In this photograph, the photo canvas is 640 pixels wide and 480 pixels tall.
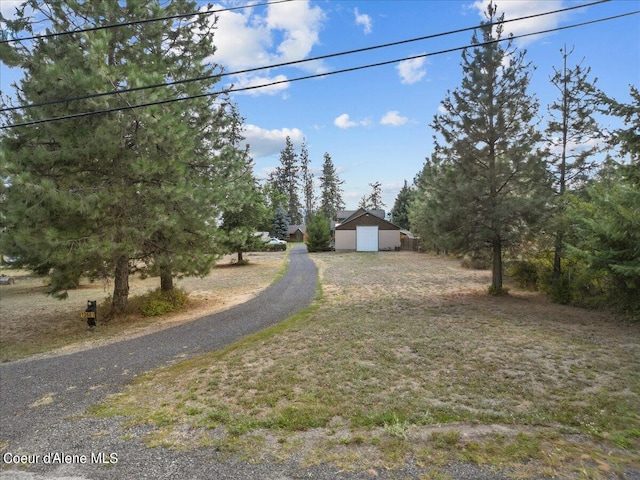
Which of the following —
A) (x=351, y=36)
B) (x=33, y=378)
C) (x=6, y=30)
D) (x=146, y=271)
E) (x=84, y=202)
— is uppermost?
(x=6, y=30)

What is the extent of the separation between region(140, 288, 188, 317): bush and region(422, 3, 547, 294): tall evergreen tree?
9.07m

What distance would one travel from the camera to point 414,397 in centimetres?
474

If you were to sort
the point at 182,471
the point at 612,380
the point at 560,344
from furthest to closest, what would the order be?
the point at 560,344 → the point at 612,380 → the point at 182,471

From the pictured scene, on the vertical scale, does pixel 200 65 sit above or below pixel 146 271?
above

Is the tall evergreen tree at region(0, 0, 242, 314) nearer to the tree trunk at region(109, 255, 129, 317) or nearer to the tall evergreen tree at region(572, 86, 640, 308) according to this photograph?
the tree trunk at region(109, 255, 129, 317)

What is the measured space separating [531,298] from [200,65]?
13.4m

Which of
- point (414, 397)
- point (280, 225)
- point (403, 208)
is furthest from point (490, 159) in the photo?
point (280, 225)

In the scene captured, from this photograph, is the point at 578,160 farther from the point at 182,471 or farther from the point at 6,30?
the point at 6,30

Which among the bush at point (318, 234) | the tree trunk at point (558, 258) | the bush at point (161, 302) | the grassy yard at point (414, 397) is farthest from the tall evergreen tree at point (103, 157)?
the bush at point (318, 234)

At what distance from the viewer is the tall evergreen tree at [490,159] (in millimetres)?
11438

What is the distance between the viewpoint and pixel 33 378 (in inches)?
241

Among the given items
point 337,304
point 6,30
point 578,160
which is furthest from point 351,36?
point 578,160

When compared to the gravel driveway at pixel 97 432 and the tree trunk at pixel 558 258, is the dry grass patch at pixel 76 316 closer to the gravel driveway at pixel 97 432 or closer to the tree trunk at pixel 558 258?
the gravel driveway at pixel 97 432

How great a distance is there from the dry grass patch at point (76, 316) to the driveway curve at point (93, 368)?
89 centimetres
